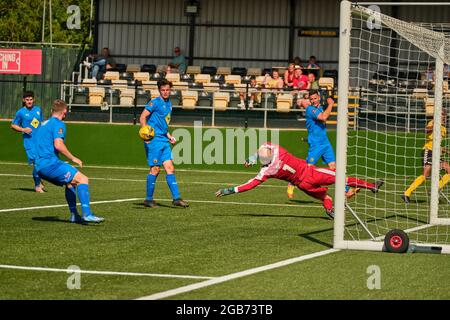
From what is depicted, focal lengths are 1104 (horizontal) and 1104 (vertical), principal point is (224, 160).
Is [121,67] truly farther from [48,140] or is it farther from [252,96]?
[48,140]

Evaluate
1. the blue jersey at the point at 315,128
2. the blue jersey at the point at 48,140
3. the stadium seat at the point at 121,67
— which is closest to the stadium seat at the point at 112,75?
the stadium seat at the point at 121,67

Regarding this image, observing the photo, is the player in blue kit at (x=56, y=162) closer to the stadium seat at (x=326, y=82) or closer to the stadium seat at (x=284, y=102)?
the stadium seat at (x=284, y=102)

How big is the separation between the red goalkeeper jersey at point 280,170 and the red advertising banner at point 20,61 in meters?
25.9

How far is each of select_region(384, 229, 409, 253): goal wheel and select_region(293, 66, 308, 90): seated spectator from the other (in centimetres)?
2266

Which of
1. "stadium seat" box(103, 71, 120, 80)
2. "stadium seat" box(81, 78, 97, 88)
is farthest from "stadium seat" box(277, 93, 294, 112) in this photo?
"stadium seat" box(103, 71, 120, 80)

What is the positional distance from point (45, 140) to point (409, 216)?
638cm

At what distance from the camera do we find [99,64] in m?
39.6

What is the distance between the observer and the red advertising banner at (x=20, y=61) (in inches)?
1588

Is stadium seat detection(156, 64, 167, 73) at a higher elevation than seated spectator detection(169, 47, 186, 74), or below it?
below

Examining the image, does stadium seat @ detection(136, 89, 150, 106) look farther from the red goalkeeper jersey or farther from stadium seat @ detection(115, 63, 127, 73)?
the red goalkeeper jersey

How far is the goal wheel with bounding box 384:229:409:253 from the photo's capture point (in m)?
12.7

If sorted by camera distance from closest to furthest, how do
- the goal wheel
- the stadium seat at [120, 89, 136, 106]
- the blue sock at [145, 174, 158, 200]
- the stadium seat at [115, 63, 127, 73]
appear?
the goal wheel < the blue sock at [145, 174, 158, 200] < the stadium seat at [120, 89, 136, 106] < the stadium seat at [115, 63, 127, 73]
